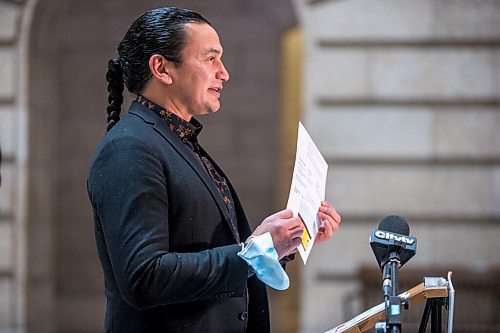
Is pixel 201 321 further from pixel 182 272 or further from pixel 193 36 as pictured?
pixel 193 36

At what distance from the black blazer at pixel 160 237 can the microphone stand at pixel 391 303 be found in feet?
1.31

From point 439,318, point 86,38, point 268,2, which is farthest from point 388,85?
point 439,318

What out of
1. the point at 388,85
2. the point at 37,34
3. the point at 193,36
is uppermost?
the point at 37,34

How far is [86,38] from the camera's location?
10758 millimetres

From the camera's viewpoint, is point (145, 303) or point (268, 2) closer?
point (145, 303)

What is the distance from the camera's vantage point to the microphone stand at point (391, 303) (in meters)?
2.78

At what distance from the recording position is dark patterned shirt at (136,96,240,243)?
10.2 feet

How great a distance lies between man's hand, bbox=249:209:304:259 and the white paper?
6 centimetres

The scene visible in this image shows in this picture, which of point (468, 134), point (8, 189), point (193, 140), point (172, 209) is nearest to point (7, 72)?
point (8, 189)

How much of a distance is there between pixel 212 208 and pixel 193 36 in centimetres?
53

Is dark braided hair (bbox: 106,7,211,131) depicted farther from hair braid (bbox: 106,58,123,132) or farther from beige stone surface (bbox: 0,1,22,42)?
beige stone surface (bbox: 0,1,22,42)

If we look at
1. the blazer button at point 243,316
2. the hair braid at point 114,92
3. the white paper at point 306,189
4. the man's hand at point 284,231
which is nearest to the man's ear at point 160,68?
the hair braid at point 114,92

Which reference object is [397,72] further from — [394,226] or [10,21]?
[394,226]

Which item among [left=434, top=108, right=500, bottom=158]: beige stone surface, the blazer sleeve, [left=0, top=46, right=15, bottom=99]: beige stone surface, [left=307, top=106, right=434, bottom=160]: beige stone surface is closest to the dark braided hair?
the blazer sleeve
